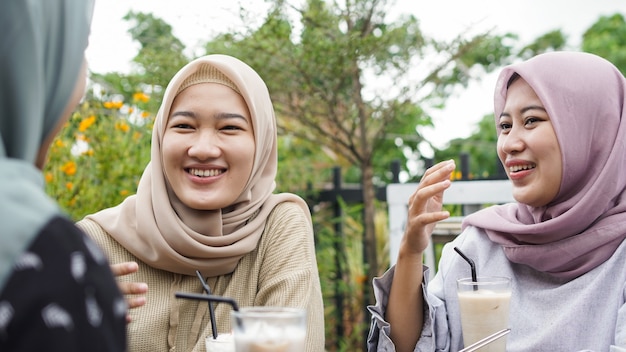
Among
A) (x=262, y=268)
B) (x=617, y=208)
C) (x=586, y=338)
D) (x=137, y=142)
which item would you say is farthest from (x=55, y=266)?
(x=137, y=142)

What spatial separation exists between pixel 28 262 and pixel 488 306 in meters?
1.39

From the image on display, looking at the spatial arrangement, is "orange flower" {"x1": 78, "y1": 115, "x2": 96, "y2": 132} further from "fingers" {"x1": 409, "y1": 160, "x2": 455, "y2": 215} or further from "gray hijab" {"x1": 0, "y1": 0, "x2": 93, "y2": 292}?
"gray hijab" {"x1": 0, "y1": 0, "x2": 93, "y2": 292}

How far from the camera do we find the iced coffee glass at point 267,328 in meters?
1.35

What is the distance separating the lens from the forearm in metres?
2.18

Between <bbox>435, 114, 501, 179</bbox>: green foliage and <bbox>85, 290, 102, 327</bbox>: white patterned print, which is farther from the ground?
<bbox>435, 114, 501, 179</bbox>: green foliage

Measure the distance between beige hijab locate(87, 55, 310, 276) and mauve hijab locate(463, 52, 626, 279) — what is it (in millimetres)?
856

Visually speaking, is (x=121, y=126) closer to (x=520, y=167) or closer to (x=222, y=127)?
(x=222, y=127)

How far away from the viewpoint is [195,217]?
2367mm

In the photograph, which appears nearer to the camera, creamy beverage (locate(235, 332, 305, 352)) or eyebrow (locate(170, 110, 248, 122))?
creamy beverage (locate(235, 332, 305, 352))

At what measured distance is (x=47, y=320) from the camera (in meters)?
0.87

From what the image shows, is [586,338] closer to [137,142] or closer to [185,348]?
[185,348]

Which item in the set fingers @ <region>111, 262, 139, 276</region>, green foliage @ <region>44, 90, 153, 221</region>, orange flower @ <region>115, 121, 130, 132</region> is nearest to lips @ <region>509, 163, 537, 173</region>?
fingers @ <region>111, 262, 139, 276</region>

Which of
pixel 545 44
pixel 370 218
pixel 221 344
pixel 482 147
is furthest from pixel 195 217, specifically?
pixel 545 44

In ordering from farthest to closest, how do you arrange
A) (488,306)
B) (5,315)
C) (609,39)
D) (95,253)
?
(609,39)
(488,306)
(95,253)
(5,315)
